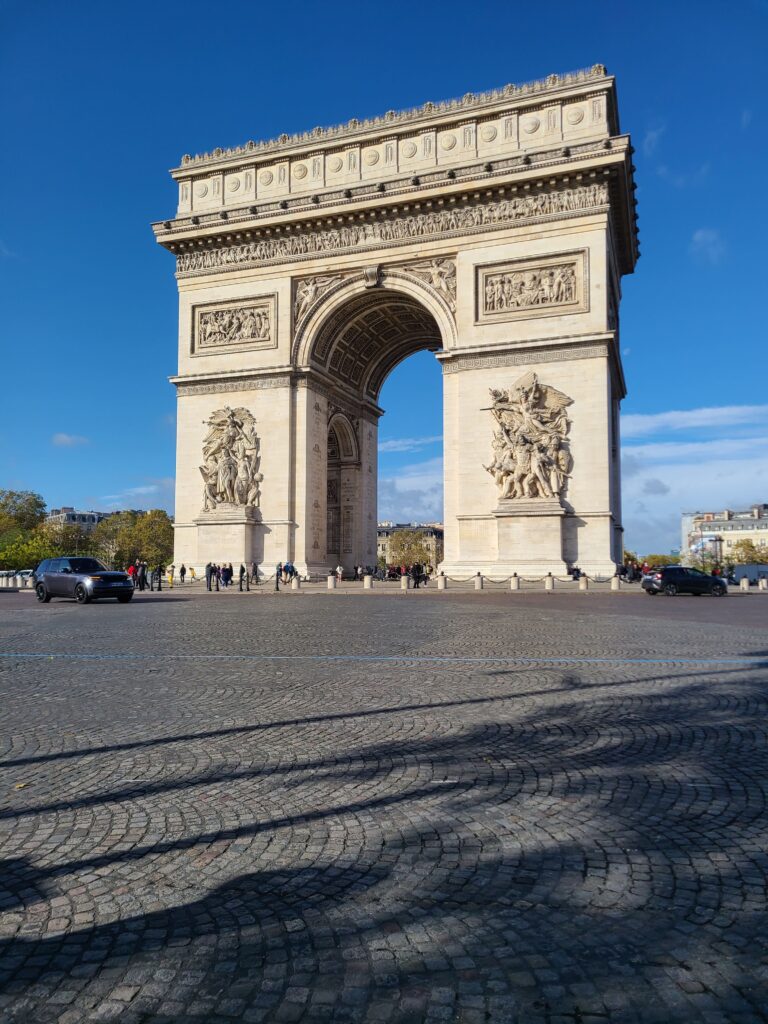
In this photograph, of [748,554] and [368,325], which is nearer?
[368,325]

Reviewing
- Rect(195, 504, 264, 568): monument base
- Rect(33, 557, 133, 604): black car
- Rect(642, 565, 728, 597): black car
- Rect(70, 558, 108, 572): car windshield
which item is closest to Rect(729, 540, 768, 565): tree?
Rect(642, 565, 728, 597): black car

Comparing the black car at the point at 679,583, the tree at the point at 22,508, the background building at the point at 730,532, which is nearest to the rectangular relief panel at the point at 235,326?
the black car at the point at 679,583

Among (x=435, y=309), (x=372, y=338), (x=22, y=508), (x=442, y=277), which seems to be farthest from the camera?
(x=22, y=508)

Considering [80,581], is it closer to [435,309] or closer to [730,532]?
[435,309]

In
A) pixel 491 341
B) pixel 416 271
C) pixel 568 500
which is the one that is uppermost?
pixel 416 271

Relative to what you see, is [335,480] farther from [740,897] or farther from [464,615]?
[740,897]

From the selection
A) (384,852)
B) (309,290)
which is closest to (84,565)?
(309,290)

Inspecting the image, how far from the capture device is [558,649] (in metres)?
8.42

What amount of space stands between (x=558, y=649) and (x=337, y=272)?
24374 millimetres

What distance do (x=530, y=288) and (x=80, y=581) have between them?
17.9 m

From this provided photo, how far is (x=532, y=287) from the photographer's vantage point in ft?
88.1

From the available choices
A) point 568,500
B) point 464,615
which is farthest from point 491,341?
point 464,615

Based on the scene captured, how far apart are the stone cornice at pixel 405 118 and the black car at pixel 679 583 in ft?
54.6

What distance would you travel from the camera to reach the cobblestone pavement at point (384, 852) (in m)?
1.91
